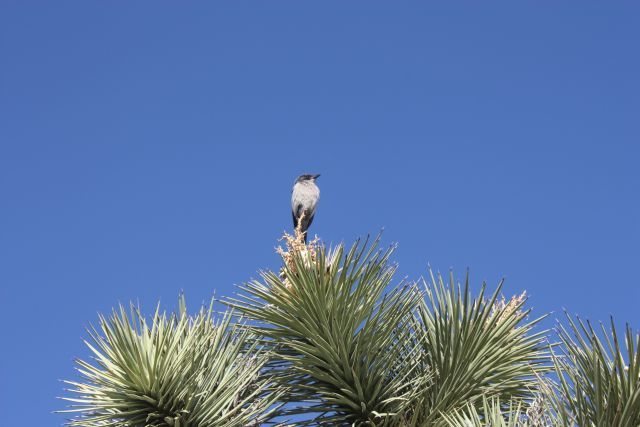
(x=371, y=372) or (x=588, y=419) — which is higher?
(x=371, y=372)

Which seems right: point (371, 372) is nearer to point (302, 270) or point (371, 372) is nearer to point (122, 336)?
point (302, 270)

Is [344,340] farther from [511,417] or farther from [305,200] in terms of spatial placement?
[305,200]

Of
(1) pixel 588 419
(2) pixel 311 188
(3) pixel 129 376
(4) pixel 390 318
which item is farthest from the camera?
(2) pixel 311 188

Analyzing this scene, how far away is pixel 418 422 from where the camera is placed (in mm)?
4750

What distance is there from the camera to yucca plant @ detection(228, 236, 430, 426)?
4777 millimetres

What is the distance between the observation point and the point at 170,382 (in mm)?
4543

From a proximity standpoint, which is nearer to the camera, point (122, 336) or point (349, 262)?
point (122, 336)

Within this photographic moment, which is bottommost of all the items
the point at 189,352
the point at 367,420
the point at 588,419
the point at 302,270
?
the point at 588,419

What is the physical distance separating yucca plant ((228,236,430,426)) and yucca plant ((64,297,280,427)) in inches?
8.1

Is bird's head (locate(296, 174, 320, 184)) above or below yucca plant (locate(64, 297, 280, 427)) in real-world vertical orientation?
above

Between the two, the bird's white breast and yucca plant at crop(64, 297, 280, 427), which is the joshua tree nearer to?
yucca plant at crop(64, 297, 280, 427)

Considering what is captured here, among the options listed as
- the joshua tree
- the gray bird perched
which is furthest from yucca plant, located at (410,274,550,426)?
the gray bird perched

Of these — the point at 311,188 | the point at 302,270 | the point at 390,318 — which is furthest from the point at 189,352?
the point at 311,188

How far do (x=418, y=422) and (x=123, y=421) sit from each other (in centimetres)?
148
